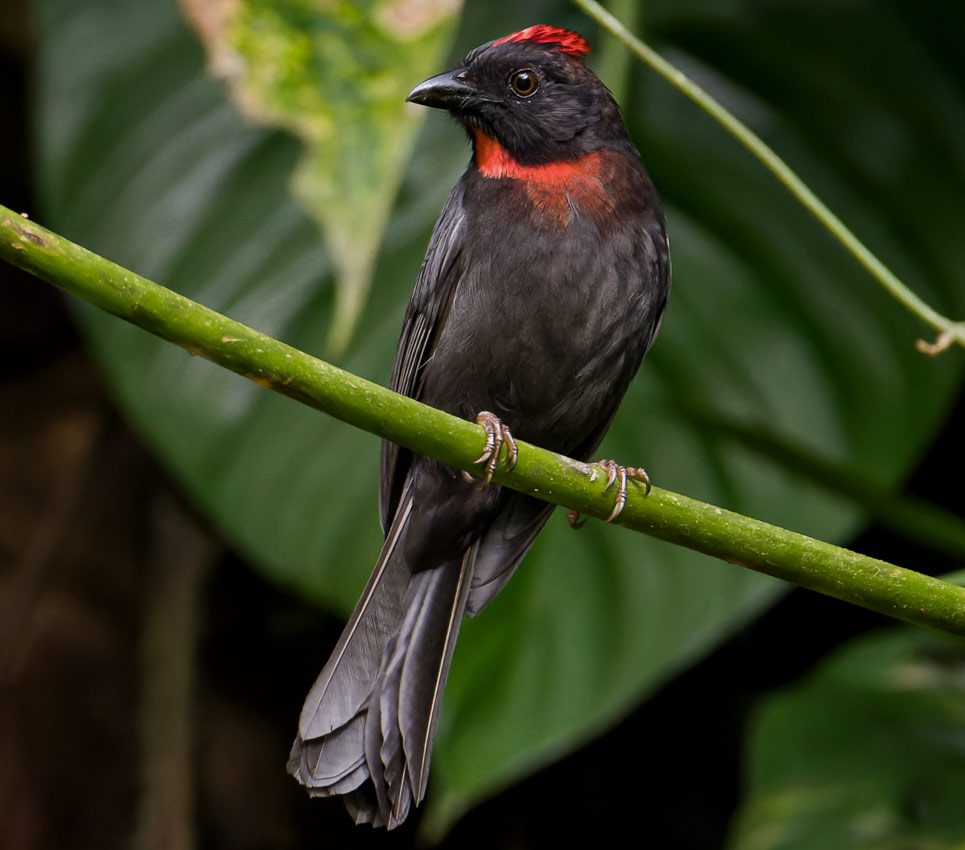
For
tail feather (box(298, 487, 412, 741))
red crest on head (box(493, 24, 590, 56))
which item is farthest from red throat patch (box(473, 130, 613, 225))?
tail feather (box(298, 487, 412, 741))

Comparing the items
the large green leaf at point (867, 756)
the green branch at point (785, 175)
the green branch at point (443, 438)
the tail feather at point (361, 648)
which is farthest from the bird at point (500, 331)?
the large green leaf at point (867, 756)

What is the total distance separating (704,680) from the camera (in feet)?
12.9

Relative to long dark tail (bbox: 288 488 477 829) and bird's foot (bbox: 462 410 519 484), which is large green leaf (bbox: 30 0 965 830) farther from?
bird's foot (bbox: 462 410 519 484)

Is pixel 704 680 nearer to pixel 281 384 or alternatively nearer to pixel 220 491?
pixel 220 491

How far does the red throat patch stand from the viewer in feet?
7.59

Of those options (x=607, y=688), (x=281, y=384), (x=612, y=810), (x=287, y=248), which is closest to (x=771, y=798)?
(x=607, y=688)

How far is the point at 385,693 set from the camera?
6.97 feet

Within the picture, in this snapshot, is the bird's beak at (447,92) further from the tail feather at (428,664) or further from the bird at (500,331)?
the tail feather at (428,664)

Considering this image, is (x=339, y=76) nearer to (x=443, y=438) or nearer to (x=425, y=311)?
(x=425, y=311)

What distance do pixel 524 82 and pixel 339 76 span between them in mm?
564

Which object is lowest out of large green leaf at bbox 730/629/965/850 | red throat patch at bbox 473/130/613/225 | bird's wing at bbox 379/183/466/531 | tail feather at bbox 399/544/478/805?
large green leaf at bbox 730/629/965/850

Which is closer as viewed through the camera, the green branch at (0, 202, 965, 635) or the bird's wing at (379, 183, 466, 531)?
the green branch at (0, 202, 965, 635)

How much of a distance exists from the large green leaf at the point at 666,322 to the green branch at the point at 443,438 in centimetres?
107

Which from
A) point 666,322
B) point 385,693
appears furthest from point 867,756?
point 385,693
